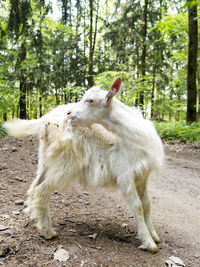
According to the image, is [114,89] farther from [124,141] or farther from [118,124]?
[124,141]

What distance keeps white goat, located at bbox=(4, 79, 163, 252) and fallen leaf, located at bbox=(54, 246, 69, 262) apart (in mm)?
295

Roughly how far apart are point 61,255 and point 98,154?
1084mm

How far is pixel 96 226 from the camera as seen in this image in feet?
9.24

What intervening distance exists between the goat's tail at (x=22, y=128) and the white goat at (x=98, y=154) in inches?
4.0

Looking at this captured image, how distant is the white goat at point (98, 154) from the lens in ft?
7.77

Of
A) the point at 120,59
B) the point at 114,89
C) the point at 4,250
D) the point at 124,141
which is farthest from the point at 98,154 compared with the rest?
the point at 120,59

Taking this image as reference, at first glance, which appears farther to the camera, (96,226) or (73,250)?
(96,226)

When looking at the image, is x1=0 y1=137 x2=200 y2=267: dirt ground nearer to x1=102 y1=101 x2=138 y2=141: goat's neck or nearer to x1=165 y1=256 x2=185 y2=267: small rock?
x1=165 y1=256 x2=185 y2=267: small rock

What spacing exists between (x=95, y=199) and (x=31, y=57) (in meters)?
9.36

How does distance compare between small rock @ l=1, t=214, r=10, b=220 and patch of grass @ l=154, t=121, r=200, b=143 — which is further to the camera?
patch of grass @ l=154, t=121, r=200, b=143

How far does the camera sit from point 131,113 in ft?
8.73

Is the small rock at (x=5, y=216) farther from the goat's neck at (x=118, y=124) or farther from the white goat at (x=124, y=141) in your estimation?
the goat's neck at (x=118, y=124)

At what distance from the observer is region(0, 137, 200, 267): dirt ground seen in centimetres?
207

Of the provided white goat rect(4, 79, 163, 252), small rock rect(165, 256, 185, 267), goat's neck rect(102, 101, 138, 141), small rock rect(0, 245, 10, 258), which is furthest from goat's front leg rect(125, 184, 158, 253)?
small rock rect(0, 245, 10, 258)
